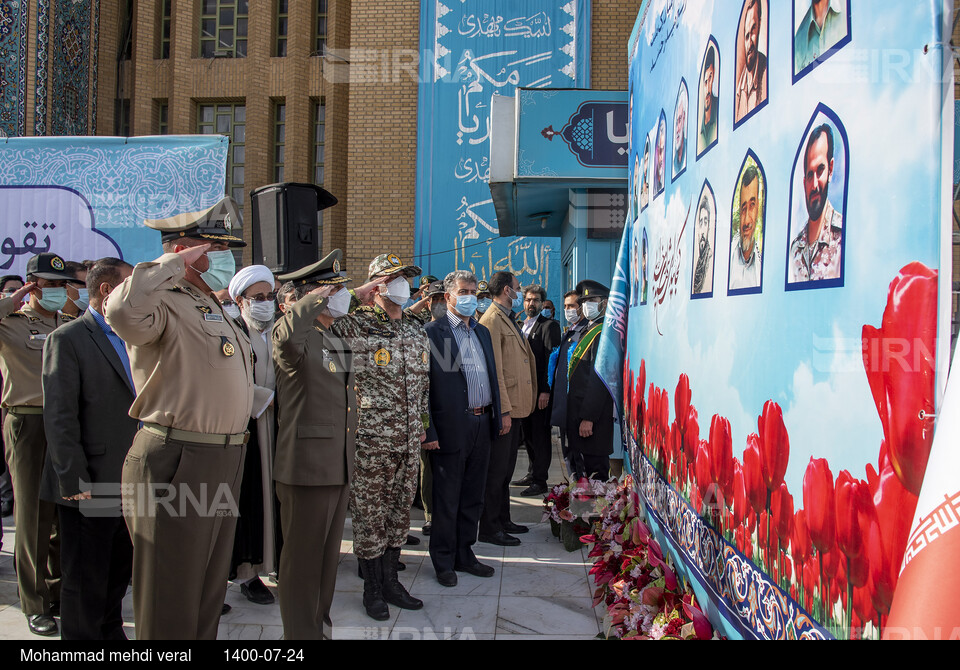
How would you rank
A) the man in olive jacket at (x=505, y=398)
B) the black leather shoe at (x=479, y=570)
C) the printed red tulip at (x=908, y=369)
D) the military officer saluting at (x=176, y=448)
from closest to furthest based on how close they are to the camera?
the printed red tulip at (x=908, y=369) < the military officer saluting at (x=176, y=448) < the black leather shoe at (x=479, y=570) < the man in olive jacket at (x=505, y=398)

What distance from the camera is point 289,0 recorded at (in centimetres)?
1548

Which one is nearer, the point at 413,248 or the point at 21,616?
the point at 21,616

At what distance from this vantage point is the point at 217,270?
111 inches

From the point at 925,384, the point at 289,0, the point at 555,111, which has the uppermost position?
the point at 289,0

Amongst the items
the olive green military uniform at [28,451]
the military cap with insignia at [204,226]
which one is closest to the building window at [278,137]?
the olive green military uniform at [28,451]

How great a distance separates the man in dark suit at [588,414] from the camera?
16.4 feet

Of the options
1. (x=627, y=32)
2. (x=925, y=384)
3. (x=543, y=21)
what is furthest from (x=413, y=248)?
(x=925, y=384)

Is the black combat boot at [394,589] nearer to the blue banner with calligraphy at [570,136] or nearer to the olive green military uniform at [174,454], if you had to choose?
the olive green military uniform at [174,454]

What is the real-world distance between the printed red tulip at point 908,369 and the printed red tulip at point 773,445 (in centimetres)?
49

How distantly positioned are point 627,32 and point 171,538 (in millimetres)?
12514

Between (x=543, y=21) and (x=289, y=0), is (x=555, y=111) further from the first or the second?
(x=289, y=0)

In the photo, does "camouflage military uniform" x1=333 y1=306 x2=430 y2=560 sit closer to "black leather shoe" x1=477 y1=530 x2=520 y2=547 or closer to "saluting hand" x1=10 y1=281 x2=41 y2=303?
"black leather shoe" x1=477 y1=530 x2=520 y2=547

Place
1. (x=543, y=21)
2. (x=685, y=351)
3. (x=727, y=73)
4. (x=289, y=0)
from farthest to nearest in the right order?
(x=289, y=0), (x=543, y=21), (x=685, y=351), (x=727, y=73)

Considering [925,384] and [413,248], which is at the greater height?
[413,248]
